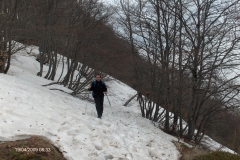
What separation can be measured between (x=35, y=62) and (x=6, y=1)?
529 inches

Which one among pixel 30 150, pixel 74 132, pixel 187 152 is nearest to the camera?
pixel 30 150

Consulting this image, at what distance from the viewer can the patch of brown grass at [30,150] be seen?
4.64 metres

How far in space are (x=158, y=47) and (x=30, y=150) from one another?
9118 mm

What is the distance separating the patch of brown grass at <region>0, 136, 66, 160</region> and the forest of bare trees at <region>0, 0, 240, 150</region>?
7264 mm

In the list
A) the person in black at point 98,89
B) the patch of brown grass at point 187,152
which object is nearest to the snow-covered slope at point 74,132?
the patch of brown grass at point 187,152

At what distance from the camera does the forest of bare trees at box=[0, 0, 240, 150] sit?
10797 millimetres

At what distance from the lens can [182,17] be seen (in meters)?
11.1

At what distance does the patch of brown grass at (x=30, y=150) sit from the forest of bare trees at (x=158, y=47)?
7.26 m

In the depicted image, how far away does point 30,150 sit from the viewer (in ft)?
16.0

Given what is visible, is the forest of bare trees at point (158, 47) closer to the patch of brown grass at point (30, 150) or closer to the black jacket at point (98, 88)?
the black jacket at point (98, 88)

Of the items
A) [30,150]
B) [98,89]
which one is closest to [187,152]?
[98,89]

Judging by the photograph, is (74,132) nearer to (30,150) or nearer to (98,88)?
(30,150)

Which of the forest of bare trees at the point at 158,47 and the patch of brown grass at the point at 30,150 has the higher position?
the forest of bare trees at the point at 158,47

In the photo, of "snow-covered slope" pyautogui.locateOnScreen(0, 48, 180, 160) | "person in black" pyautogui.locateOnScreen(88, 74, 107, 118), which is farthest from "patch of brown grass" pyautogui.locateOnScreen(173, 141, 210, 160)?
"person in black" pyautogui.locateOnScreen(88, 74, 107, 118)
